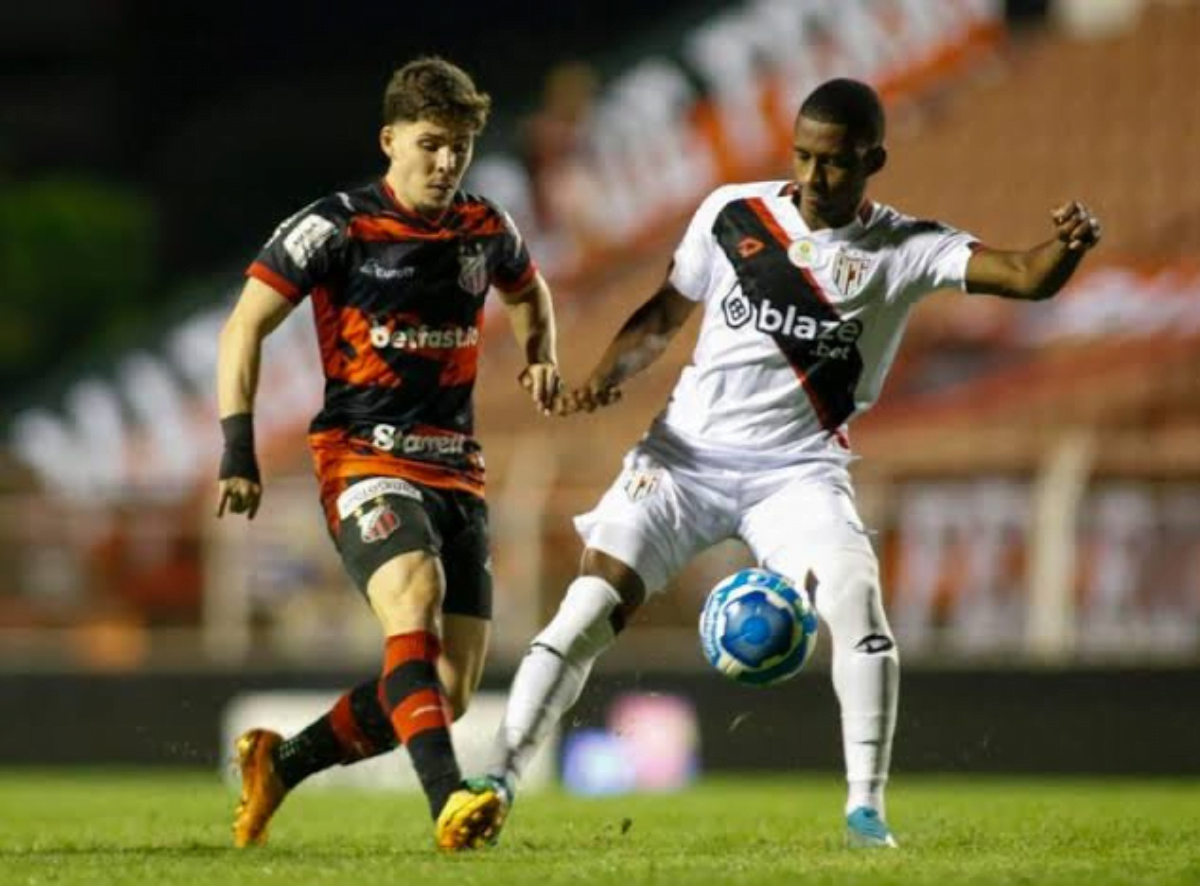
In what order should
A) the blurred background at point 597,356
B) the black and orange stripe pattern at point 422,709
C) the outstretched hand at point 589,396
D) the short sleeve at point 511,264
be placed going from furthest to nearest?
the blurred background at point 597,356, the short sleeve at point 511,264, the outstretched hand at point 589,396, the black and orange stripe pattern at point 422,709

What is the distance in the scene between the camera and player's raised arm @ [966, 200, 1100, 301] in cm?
715

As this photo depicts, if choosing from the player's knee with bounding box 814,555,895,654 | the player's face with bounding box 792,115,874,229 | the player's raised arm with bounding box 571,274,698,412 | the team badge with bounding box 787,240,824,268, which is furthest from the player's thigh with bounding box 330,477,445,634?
the player's face with bounding box 792,115,874,229

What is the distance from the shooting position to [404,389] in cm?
749

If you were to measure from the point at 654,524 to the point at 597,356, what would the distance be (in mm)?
15360

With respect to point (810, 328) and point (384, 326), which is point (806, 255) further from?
point (384, 326)

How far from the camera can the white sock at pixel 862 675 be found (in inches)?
283

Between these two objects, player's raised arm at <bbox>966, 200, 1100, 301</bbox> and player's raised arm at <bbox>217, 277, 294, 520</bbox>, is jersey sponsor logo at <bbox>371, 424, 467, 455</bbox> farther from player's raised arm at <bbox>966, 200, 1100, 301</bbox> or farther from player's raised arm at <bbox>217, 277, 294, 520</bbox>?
player's raised arm at <bbox>966, 200, 1100, 301</bbox>

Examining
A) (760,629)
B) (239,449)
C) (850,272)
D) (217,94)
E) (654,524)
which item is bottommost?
(760,629)

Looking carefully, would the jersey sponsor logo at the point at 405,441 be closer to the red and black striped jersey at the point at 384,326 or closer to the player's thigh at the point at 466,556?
the red and black striped jersey at the point at 384,326

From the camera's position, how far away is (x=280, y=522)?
15.4m

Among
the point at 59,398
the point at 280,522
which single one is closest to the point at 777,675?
the point at 280,522

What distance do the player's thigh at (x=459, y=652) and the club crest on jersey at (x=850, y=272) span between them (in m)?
1.33

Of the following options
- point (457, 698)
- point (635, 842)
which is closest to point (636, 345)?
point (457, 698)

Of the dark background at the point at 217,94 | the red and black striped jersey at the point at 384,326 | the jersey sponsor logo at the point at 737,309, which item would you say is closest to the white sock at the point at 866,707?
the jersey sponsor logo at the point at 737,309
